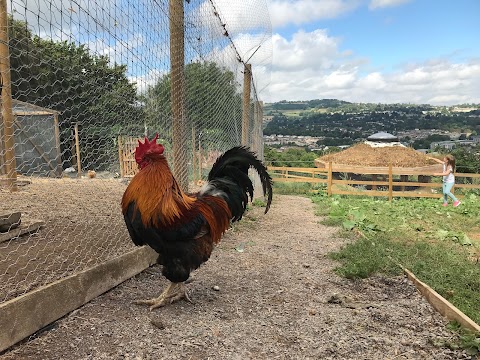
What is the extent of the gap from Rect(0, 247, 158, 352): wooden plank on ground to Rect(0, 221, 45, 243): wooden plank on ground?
1.05 meters

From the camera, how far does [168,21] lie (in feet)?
13.1

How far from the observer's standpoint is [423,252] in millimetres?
4852

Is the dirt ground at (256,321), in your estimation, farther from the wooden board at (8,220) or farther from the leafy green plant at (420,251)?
the wooden board at (8,220)

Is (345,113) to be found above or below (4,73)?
above

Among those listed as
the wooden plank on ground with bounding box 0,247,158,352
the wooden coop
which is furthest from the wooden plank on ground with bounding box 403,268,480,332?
the wooden coop

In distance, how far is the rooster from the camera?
2.88 meters

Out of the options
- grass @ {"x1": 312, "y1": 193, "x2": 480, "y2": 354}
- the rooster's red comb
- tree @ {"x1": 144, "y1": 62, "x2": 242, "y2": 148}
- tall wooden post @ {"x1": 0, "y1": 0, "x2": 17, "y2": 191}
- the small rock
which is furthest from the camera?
tree @ {"x1": 144, "y1": 62, "x2": 242, "y2": 148}

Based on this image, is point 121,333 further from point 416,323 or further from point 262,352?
point 416,323

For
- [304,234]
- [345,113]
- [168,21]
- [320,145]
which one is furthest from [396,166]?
[345,113]

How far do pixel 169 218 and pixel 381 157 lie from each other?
2273 cm

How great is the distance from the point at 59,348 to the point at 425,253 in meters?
4.21

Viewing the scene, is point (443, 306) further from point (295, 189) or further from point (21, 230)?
point (295, 189)

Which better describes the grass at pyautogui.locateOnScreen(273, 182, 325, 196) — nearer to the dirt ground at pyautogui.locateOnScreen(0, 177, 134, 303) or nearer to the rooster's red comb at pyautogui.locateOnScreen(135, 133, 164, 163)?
the dirt ground at pyautogui.locateOnScreen(0, 177, 134, 303)

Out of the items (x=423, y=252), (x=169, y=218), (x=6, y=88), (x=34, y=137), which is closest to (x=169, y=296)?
(x=169, y=218)
